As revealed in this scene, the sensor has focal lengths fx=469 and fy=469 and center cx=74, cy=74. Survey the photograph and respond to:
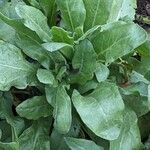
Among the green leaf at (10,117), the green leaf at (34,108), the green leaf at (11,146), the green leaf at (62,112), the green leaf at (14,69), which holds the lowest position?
the green leaf at (10,117)

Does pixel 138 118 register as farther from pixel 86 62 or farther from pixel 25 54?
pixel 25 54

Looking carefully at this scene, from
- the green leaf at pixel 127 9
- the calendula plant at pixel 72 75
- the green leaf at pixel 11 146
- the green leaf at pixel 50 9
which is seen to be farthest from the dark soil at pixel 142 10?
the green leaf at pixel 11 146

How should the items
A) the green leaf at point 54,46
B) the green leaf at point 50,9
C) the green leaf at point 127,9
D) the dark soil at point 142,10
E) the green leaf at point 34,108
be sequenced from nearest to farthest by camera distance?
the green leaf at point 54,46 < the green leaf at point 34,108 < the green leaf at point 50,9 < the green leaf at point 127,9 < the dark soil at point 142,10

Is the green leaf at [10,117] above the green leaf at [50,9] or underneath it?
underneath

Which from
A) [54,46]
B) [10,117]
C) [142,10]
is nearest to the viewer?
[54,46]

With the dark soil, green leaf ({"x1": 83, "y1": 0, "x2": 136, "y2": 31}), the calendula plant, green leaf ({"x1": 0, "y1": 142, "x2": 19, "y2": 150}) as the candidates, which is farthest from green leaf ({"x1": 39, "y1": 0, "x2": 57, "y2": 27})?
the dark soil

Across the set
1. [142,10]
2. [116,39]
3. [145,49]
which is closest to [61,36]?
[116,39]

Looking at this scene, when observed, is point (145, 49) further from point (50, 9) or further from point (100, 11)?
point (50, 9)

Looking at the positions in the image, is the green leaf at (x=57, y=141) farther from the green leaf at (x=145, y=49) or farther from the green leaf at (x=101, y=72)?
the green leaf at (x=145, y=49)
